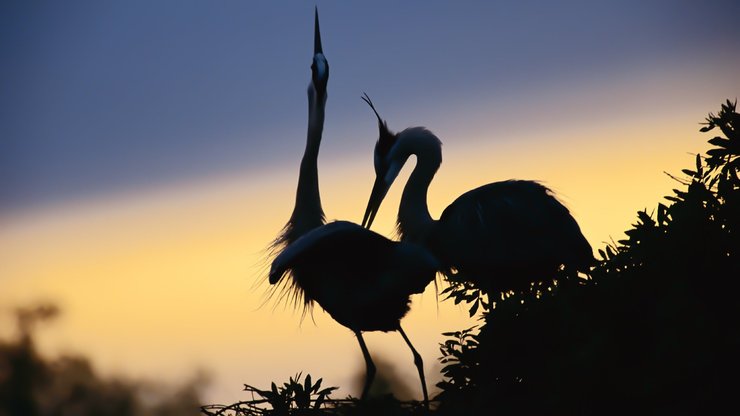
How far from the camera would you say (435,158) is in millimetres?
9844

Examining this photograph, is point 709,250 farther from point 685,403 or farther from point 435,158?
point 435,158

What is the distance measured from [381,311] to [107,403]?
20.8m

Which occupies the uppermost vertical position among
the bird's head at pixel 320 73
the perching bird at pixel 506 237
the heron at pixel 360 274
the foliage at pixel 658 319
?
the bird's head at pixel 320 73

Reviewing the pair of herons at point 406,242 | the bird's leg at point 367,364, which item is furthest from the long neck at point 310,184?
the bird's leg at point 367,364

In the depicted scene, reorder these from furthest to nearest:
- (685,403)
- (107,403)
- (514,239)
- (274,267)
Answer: (107,403) → (514,239) → (274,267) → (685,403)

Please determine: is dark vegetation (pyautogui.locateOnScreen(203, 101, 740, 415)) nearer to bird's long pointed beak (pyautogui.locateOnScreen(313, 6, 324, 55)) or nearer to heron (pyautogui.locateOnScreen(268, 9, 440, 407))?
heron (pyautogui.locateOnScreen(268, 9, 440, 407))

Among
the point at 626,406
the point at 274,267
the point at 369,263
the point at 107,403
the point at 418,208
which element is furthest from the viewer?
the point at 107,403

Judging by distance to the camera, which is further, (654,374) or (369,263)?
Answer: (369,263)

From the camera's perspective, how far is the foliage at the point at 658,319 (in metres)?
4.40

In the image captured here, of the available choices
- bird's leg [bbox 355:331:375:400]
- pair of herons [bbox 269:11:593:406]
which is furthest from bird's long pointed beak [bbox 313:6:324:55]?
bird's leg [bbox 355:331:375:400]

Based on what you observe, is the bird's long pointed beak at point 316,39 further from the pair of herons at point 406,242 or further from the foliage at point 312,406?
the foliage at point 312,406

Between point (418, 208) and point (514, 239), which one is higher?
point (418, 208)

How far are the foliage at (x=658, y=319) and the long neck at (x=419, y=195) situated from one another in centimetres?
364

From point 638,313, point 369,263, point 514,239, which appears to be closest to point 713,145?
point 638,313
